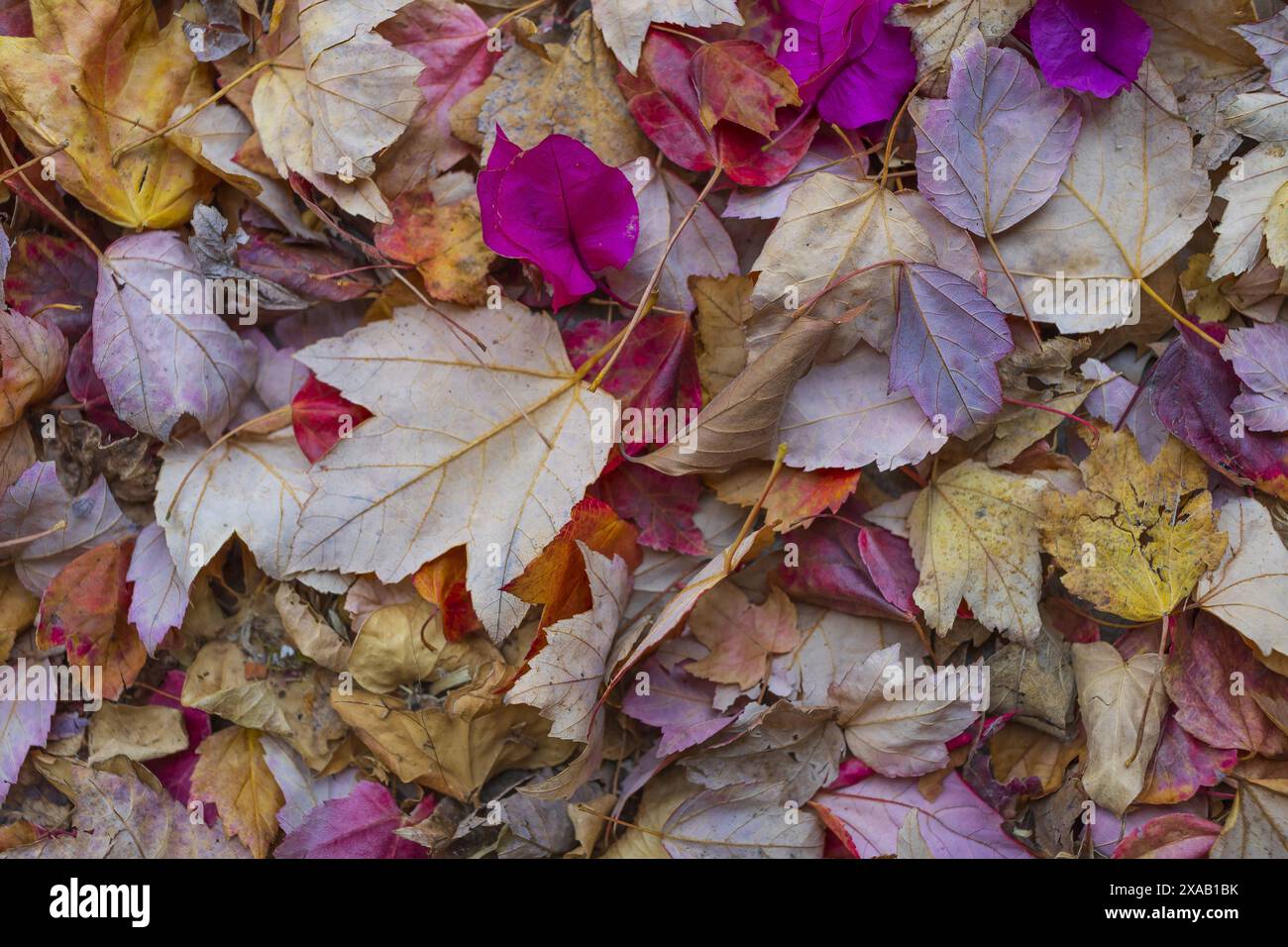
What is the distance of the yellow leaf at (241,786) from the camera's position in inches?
43.4

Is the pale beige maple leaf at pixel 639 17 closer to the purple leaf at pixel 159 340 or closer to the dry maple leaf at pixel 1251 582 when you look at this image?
the purple leaf at pixel 159 340

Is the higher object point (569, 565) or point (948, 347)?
point (948, 347)

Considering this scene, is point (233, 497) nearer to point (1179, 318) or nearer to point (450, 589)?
point (450, 589)

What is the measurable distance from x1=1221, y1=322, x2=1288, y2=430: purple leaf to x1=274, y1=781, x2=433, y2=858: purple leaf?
3.40ft

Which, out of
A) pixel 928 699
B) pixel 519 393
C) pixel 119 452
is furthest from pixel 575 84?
pixel 928 699

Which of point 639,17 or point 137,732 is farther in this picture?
point 137,732

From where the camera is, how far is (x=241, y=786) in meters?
1.12

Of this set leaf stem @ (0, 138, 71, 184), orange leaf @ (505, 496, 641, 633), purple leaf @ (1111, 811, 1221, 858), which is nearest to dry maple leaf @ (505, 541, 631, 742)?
orange leaf @ (505, 496, 641, 633)

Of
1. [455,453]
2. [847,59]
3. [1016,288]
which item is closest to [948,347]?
[1016,288]

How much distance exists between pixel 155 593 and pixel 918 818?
0.91m

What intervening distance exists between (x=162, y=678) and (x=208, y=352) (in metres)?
0.40

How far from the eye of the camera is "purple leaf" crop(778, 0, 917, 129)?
40.1 inches

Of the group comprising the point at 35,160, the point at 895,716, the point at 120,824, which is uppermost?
the point at 35,160

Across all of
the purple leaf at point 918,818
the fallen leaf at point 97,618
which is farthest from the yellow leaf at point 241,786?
the purple leaf at point 918,818
